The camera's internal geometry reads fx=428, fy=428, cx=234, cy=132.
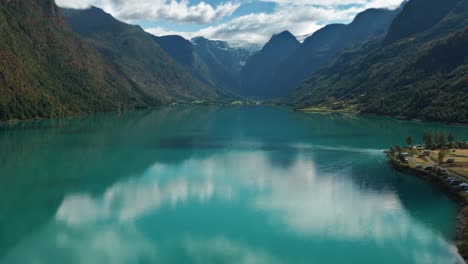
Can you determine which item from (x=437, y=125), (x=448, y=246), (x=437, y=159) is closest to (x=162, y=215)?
(x=448, y=246)

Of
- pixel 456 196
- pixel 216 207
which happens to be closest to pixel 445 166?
pixel 456 196

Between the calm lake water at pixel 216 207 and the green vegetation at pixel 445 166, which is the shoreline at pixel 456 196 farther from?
the calm lake water at pixel 216 207

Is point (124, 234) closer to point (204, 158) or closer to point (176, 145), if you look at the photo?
point (204, 158)

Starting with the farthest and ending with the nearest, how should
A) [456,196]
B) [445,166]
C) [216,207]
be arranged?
A: [445,166] < [216,207] < [456,196]

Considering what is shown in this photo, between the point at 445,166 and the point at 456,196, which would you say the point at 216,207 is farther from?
the point at 445,166

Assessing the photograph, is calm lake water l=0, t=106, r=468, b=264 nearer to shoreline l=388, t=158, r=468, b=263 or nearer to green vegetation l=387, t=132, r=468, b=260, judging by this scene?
shoreline l=388, t=158, r=468, b=263

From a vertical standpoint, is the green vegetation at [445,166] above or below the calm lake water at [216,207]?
above

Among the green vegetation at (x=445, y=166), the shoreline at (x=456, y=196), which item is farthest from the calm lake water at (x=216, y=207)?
the green vegetation at (x=445, y=166)
